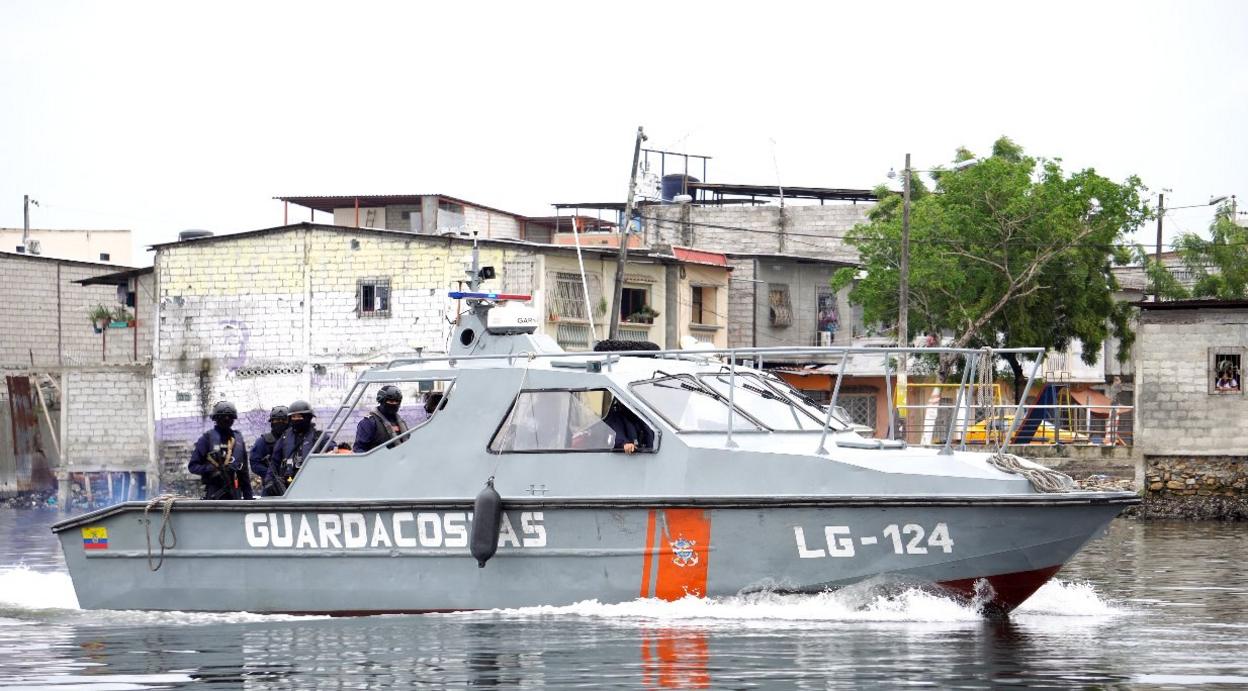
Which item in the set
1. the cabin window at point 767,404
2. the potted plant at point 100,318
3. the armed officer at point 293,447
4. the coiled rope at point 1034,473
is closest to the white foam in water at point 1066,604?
the coiled rope at point 1034,473

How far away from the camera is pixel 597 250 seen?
38531mm

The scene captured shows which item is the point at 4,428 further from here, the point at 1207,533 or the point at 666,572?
the point at 666,572

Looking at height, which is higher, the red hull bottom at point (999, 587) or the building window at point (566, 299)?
the building window at point (566, 299)

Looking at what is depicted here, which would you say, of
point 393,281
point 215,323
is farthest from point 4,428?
point 393,281

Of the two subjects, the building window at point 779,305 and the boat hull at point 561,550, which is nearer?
the boat hull at point 561,550

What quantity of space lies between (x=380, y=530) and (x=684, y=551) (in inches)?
90.5

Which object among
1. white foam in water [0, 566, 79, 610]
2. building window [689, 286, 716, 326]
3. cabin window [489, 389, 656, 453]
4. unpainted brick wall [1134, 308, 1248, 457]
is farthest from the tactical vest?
building window [689, 286, 716, 326]

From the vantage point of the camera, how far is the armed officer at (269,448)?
Result: 14328 mm

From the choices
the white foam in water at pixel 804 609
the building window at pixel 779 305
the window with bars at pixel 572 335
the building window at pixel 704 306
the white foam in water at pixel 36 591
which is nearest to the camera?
the white foam in water at pixel 804 609

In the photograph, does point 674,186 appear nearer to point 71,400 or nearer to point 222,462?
point 71,400

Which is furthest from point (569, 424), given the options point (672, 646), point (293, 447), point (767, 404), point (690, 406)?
point (293, 447)

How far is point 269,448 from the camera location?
14.5 metres

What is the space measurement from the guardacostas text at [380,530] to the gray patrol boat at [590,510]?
0.01 m

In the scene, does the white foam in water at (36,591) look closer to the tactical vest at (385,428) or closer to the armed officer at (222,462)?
the armed officer at (222,462)
